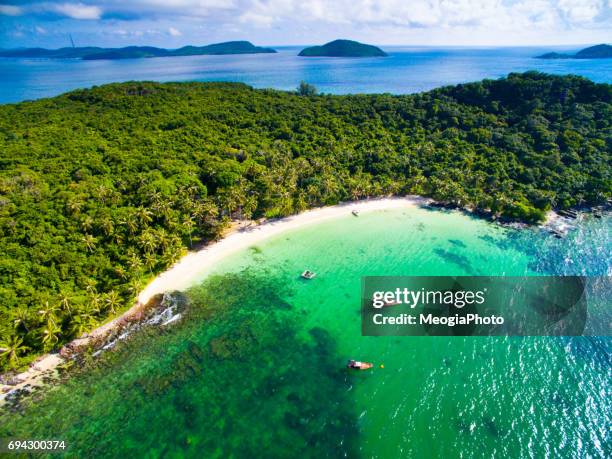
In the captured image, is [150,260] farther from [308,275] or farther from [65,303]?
[308,275]

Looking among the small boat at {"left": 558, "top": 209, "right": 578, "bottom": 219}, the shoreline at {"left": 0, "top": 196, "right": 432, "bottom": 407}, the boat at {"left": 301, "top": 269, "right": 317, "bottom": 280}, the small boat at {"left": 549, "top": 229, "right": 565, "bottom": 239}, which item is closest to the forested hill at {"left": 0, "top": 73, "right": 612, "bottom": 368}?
the shoreline at {"left": 0, "top": 196, "right": 432, "bottom": 407}

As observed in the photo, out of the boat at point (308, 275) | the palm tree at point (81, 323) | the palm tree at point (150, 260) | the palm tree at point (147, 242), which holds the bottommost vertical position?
the boat at point (308, 275)

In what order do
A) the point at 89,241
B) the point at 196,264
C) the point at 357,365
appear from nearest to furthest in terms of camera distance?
the point at 357,365, the point at 89,241, the point at 196,264

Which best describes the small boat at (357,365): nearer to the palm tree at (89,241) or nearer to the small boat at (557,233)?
the palm tree at (89,241)

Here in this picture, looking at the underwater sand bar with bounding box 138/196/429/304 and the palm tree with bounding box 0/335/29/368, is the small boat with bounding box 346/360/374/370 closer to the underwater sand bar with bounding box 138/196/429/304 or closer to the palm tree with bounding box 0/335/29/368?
the underwater sand bar with bounding box 138/196/429/304

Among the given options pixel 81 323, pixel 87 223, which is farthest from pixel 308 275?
pixel 87 223

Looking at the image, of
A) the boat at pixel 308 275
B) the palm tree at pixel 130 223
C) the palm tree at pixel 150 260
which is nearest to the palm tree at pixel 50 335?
the palm tree at pixel 150 260
